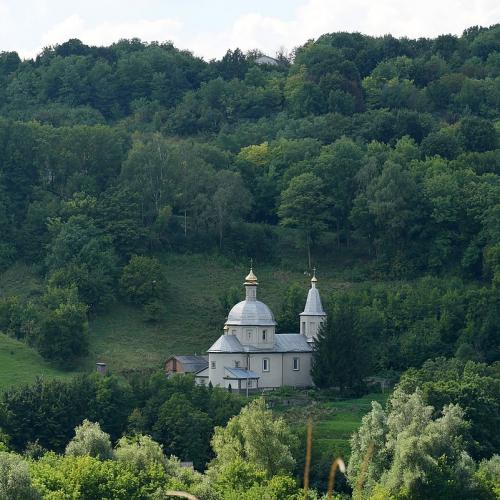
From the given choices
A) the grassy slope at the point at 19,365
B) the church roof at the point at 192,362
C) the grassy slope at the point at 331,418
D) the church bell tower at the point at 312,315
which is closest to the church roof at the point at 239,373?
the church roof at the point at 192,362

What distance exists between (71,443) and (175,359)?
75.0 ft

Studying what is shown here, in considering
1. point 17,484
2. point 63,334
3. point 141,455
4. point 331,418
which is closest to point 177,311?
point 63,334

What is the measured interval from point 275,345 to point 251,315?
2.16 meters

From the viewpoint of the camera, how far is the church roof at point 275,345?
323 feet

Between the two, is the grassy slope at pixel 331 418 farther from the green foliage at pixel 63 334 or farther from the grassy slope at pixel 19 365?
the grassy slope at pixel 19 365

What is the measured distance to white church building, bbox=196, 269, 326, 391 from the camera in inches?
3866

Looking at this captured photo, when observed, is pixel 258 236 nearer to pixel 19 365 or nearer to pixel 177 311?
pixel 177 311

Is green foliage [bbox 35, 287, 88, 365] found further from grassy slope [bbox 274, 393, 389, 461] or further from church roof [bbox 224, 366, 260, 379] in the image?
grassy slope [bbox 274, 393, 389, 461]

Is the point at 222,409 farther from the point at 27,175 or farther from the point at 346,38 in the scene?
the point at 346,38

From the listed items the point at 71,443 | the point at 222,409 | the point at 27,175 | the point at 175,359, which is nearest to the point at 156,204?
the point at 27,175

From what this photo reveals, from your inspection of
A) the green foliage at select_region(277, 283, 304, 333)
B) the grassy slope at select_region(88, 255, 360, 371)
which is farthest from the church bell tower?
the grassy slope at select_region(88, 255, 360, 371)

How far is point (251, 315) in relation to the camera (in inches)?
3935

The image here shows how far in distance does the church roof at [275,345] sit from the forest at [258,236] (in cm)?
247

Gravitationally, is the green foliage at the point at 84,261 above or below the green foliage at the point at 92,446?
above
